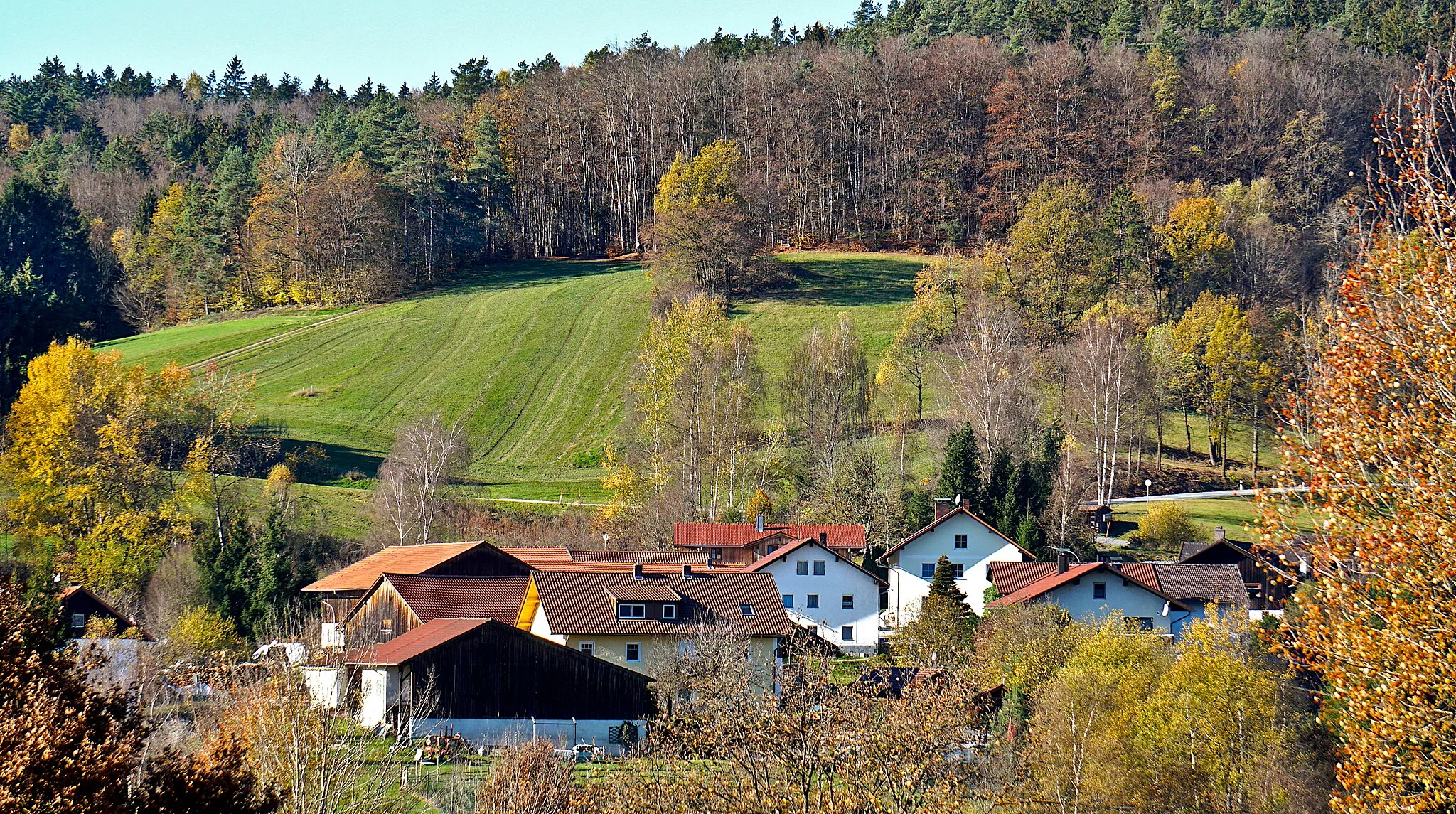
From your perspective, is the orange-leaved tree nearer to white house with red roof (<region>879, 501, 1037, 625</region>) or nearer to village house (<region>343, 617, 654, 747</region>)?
village house (<region>343, 617, 654, 747</region>)

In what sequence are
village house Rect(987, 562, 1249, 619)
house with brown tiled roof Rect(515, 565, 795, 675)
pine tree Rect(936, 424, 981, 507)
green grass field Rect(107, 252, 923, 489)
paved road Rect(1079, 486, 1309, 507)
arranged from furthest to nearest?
1. green grass field Rect(107, 252, 923, 489)
2. paved road Rect(1079, 486, 1309, 507)
3. pine tree Rect(936, 424, 981, 507)
4. village house Rect(987, 562, 1249, 619)
5. house with brown tiled roof Rect(515, 565, 795, 675)

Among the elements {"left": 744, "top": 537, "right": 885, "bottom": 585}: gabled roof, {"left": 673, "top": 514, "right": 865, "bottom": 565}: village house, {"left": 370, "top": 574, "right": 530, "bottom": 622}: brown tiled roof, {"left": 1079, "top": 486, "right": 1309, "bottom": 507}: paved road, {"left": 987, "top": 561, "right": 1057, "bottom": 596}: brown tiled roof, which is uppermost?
{"left": 370, "top": 574, "right": 530, "bottom": 622}: brown tiled roof

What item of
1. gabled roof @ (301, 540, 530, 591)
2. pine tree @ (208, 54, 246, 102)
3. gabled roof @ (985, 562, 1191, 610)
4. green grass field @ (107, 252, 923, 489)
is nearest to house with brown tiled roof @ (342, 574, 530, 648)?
gabled roof @ (301, 540, 530, 591)

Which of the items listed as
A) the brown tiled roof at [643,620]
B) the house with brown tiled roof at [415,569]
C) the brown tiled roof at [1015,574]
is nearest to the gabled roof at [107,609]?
the house with brown tiled roof at [415,569]

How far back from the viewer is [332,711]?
31641 millimetres

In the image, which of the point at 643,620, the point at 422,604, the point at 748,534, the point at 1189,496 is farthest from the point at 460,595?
the point at 1189,496

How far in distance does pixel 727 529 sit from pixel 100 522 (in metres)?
28.5

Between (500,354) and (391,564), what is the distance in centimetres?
4249

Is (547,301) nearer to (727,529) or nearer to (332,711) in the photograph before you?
(727,529)

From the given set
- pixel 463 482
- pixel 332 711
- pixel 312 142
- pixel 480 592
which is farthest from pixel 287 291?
pixel 332 711

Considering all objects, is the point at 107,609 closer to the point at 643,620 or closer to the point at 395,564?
the point at 395,564

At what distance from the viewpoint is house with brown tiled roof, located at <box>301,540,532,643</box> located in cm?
5356

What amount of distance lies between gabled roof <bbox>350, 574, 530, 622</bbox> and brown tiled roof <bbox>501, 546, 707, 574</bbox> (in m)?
2.65

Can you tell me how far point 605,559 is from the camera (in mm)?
61438
